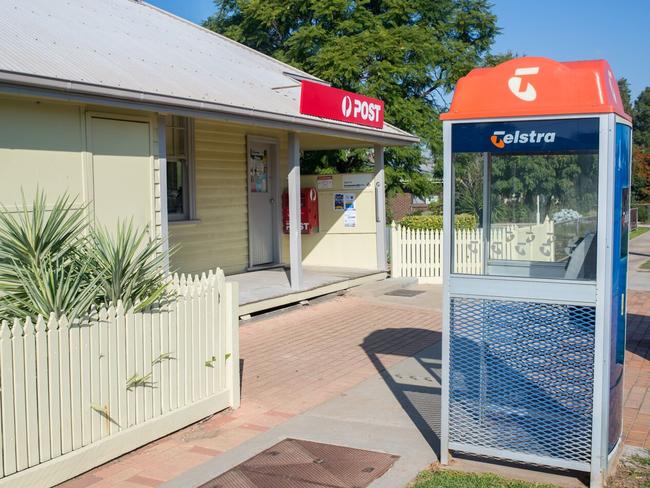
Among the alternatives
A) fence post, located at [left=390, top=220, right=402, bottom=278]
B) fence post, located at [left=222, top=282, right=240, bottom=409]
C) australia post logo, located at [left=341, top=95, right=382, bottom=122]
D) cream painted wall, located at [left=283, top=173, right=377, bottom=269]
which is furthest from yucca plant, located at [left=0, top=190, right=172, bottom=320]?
fence post, located at [left=390, top=220, right=402, bottom=278]

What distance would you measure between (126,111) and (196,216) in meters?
3.45

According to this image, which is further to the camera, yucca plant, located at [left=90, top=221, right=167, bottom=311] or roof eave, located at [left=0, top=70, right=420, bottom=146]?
roof eave, located at [left=0, top=70, right=420, bottom=146]

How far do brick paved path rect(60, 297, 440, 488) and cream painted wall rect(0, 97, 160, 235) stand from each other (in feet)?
7.26

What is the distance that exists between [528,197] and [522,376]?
1.53 metres

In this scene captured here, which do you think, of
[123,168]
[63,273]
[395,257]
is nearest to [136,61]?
[123,168]

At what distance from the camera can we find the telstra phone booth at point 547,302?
4.48 metres

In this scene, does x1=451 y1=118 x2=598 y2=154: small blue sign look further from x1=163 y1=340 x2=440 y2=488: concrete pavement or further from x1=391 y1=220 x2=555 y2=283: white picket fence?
x1=163 y1=340 x2=440 y2=488: concrete pavement

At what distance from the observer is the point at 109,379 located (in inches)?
195

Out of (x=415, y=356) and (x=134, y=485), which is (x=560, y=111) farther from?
(x=415, y=356)

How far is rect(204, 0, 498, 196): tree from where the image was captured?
2289cm

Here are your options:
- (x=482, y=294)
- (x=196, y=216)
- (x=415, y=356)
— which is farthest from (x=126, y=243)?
(x=196, y=216)

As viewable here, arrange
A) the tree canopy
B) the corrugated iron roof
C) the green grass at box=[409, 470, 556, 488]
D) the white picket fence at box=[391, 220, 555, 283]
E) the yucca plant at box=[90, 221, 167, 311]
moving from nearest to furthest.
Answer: the green grass at box=[409, 470, 556, 488], the yucca plant at box=[90, 221, 167, 311], the white picket fence at box=[391, 220, 555, 283], the corrugated iron roof, the tree canopy

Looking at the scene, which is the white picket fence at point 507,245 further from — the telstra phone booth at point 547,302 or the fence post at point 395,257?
the fence post at point 395,257

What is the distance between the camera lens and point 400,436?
559 cm
